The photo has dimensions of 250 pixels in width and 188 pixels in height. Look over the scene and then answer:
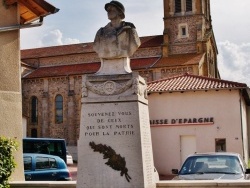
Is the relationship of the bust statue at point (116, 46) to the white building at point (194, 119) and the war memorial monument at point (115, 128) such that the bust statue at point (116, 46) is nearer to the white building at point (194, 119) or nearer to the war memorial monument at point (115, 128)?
the war memorial monument at point (115, 128)

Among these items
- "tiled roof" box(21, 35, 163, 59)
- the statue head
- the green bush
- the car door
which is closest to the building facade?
"tiled roof" box(21, 35, 163, 59)

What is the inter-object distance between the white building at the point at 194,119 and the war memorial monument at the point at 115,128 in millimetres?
19400

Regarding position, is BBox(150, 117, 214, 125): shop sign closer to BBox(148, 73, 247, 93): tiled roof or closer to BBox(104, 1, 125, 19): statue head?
BBox(148, 73, 247, 93): tiled roof

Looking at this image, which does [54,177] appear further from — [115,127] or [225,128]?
[225,128]

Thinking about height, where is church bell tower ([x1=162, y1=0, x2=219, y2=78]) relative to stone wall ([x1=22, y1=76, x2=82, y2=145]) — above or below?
above

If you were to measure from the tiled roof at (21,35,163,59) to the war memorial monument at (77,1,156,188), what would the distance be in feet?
136

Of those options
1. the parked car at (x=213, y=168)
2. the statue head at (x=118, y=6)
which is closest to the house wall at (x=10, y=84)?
the parked car at (x=213, y=168)

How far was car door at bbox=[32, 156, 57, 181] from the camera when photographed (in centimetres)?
1396

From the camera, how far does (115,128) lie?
773 cm

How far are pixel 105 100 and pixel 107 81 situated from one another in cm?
34

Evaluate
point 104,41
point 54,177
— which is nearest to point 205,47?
point 54,177

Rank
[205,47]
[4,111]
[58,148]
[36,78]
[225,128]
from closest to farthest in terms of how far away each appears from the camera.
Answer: [4,111] → [58,148] → [225,128] → [205,47] → [36,78]

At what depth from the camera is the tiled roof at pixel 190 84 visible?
2682 centimetres

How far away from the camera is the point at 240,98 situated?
2708 centimetres
